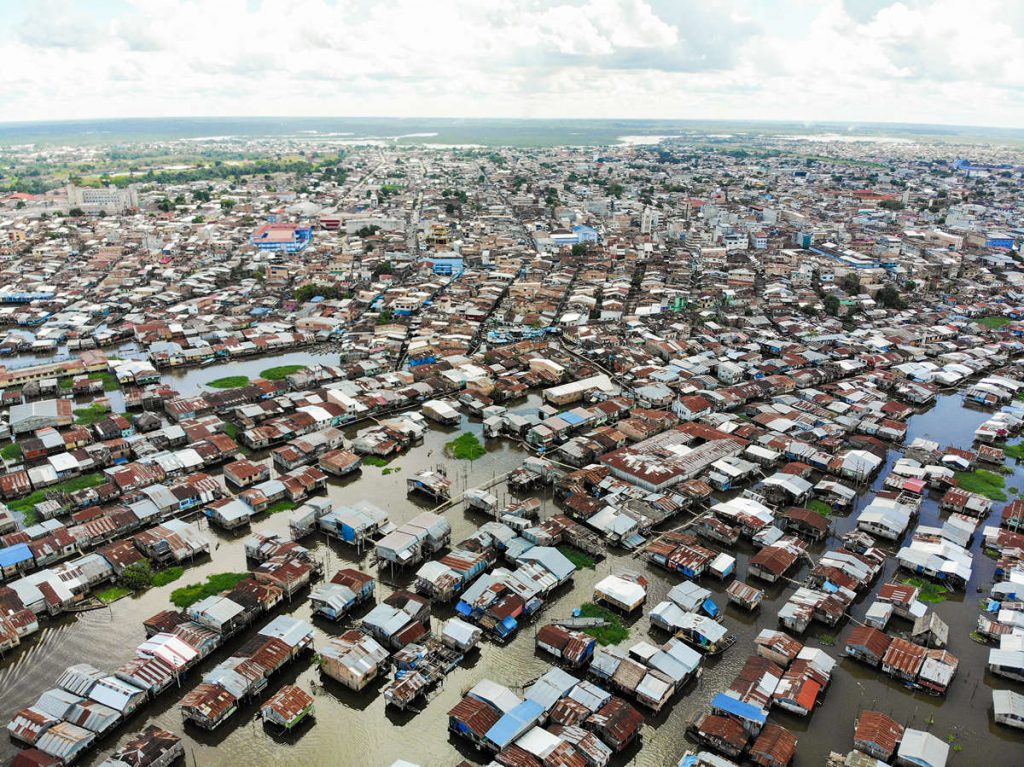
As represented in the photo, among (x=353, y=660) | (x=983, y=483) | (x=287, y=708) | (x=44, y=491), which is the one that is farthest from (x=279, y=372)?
(x=983, y=483)

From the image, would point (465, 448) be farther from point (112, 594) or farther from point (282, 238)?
point (282, 238)

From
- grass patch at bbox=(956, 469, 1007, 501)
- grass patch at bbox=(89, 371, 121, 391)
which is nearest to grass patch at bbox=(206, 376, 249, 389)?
grass patch at bbox=(89, 371, 121, 391)

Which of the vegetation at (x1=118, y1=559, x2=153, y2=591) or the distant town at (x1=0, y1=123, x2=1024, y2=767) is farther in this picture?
the vegetation at (x1=118, y1=559, x2=153, y2=591)

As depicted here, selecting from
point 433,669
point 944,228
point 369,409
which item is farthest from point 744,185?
point 433,669

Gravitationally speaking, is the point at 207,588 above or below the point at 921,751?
below

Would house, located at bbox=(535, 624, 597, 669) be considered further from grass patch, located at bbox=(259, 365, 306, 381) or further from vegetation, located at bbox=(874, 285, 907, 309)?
vegetation, located at bbox=(874, 285, 907, 309)

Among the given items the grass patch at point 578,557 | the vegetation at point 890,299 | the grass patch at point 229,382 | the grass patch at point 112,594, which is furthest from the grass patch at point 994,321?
the grass patch at point 112,594
